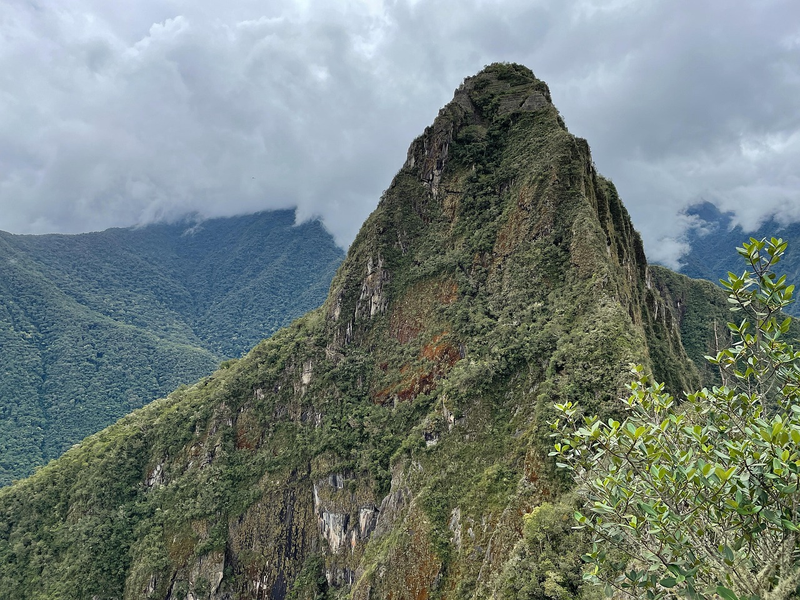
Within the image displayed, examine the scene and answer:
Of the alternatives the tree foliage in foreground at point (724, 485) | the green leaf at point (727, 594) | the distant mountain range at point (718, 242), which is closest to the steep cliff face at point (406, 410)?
the tree foliage in foreground at point (724, 485)

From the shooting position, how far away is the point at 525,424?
29.2 m

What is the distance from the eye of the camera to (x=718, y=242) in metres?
174

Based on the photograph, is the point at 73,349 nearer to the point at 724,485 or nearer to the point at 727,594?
the point at 724,485

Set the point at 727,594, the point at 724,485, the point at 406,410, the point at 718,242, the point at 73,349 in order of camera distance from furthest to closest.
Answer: the point at 718,242 → the point at 73,349 → the point at 406,410 → the point at 724,485 → the point at 727,594

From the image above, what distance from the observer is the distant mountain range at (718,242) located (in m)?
136

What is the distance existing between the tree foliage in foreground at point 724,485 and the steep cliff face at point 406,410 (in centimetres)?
1836

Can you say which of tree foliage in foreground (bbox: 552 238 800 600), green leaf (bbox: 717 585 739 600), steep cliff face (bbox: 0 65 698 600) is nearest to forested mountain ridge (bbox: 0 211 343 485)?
steep cliff face (bbox: 0 65 698 600)

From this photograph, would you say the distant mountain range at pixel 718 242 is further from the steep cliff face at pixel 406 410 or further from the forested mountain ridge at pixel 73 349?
the forested mountain ridge at pixel 73 349

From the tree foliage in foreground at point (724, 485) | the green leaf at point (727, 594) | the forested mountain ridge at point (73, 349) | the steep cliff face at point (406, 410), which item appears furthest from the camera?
the forested mountain ridge at point (73, 349)

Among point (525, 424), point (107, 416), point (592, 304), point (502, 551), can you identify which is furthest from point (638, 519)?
point (107, 416)

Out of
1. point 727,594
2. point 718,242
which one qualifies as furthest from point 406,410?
point 718,242

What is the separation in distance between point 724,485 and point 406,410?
3568cm

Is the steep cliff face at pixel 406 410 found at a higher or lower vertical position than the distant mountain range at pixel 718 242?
lower

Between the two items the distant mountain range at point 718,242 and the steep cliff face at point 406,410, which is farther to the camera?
the distant mountain range at point 718,242
